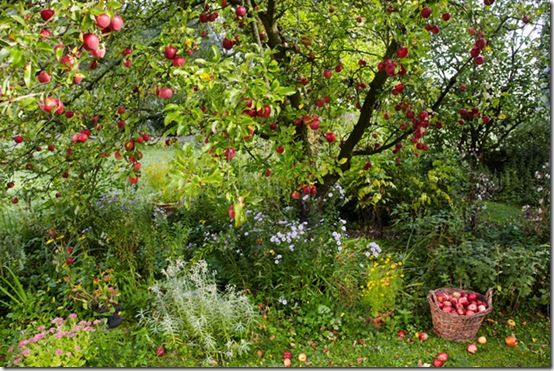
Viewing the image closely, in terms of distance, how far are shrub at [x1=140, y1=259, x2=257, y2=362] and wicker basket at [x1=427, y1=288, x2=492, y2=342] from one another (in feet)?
3.41

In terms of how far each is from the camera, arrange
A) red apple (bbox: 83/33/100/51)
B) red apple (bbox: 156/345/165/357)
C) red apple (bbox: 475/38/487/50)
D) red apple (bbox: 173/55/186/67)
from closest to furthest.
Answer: red apple (bbox: 83/33/100/51)
red apple (bbox: 173/55/186/67)
red apple (bbox: 475/38/487/50)
red apple (bbox: 156/345/165/357)

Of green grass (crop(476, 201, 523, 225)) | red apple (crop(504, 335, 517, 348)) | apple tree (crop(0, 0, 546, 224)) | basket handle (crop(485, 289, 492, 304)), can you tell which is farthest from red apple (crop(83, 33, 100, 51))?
green grass (crop(476, 201, 523, 225))

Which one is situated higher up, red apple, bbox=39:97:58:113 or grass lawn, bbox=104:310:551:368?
red apple, bbox=39:97:58:113

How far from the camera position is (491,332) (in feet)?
9.55

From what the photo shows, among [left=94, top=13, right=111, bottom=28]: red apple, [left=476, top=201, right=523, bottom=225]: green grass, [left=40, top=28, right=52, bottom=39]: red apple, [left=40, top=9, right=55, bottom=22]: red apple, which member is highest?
[left=40, top=9, right=55, bottom=22]: red apple

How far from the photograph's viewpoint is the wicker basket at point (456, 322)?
2699 millimetres

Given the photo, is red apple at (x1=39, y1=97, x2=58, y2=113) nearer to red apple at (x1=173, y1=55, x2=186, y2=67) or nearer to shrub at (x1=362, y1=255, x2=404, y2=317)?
red apple at (x1=173, y1=55, x2=186, y2=67)

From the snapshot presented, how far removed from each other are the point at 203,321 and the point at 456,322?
139cm

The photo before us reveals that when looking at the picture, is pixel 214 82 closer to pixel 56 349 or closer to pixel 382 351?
pixel 56 349

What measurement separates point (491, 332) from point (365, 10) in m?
2.05

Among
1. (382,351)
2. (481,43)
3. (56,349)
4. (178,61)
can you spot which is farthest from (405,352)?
(178,61)

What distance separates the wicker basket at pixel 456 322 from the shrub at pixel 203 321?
1038 mm

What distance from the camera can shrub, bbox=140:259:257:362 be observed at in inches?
103

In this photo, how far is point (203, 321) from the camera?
2.61m
